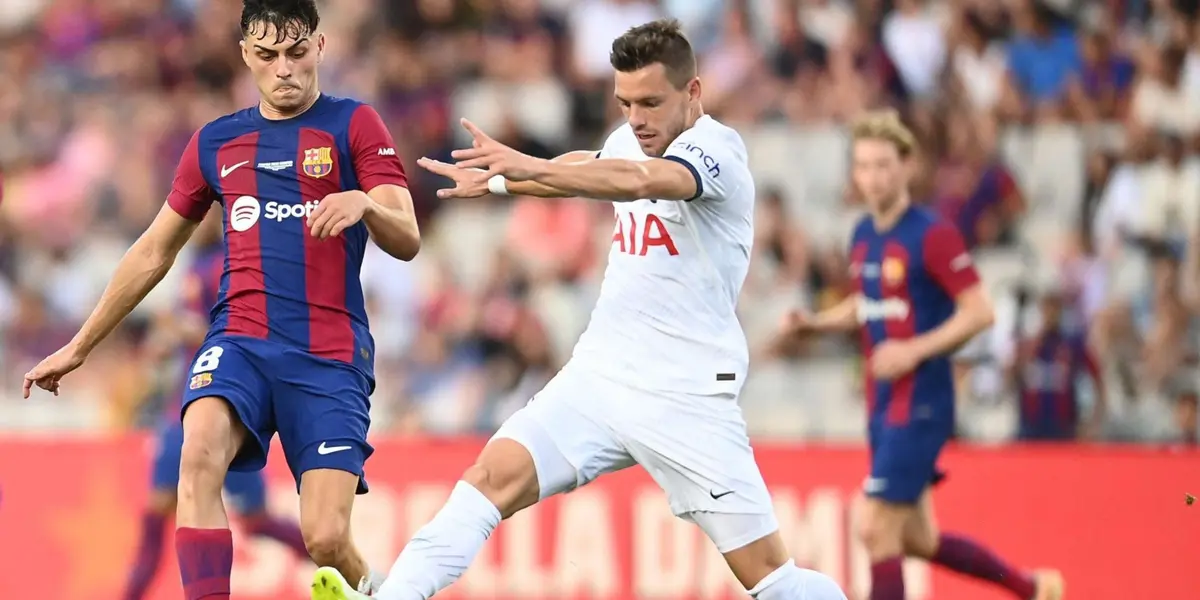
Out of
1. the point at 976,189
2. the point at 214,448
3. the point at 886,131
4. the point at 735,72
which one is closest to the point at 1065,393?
the point at 976,189

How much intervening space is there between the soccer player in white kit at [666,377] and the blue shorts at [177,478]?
3989mm

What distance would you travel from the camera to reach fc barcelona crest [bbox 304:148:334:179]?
6211 mm

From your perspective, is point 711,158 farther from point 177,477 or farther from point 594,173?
point 177,477

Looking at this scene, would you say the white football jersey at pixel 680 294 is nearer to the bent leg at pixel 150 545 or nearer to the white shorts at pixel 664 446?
the white shorts at pixel 664 446

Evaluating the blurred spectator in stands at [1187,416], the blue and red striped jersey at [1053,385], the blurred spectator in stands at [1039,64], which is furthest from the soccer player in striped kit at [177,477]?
the blurred spectator in stands at [1039,64]

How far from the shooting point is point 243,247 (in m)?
6.23

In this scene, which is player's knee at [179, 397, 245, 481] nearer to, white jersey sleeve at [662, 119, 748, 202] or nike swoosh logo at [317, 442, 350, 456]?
nike swoosh logo at [317, 442, 350, 456]

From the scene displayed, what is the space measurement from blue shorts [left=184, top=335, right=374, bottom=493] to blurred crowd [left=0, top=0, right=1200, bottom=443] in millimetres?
5472

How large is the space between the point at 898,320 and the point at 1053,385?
3238 millimetres

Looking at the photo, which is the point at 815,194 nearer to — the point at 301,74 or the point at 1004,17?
the point at 1004,17

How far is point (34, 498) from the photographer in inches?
426

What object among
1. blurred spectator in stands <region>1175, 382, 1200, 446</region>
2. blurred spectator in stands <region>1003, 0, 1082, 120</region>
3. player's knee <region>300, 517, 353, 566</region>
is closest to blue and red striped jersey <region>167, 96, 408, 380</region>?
player's knee <region>300, 517, 353, 566</region>

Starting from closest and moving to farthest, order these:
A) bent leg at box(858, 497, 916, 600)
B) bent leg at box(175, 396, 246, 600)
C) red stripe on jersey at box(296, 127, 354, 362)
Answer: bent leg at box(175, 396, 246, 600) < red stripe on jersey at box(296, 127, 354, 362) < bent leg at box(858, 497, 916, 600)

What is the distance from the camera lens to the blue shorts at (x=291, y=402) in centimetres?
602
